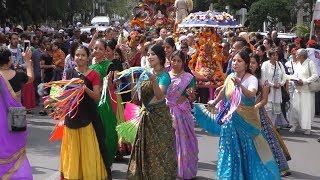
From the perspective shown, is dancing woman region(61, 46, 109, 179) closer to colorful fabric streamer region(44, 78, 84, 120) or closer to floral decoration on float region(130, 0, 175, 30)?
colorful fabric streamer region(44, 78, 84, 120)

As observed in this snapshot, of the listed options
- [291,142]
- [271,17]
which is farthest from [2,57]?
[271,17]

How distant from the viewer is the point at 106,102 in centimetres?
691

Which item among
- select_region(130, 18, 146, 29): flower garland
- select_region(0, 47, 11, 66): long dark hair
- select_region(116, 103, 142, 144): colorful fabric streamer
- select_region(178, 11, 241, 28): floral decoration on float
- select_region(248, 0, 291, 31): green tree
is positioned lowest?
select_region(116, 103, 142, 144): colorful fabric streamer

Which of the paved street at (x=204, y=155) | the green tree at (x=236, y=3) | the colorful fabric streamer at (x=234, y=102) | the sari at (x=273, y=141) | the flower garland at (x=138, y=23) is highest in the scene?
the green tree at (x=236, y=3)

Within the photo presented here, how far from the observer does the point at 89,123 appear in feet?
19.1

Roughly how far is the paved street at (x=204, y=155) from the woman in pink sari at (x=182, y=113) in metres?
0.43

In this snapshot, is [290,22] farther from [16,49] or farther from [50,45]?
[16,49]

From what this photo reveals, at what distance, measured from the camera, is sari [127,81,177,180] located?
5.88 metres

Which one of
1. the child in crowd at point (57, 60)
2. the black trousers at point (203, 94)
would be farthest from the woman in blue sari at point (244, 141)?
the child in crowd at point (57, 60)

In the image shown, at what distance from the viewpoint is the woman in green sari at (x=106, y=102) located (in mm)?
6766

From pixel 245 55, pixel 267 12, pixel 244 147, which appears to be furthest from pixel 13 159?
pixel 267 12

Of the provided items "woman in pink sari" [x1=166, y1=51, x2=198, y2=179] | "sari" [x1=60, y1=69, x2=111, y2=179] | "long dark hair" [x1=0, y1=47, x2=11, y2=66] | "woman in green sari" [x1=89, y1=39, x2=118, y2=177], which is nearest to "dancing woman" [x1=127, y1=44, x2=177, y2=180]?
"sari" [x1=60, y1=69, x2=111, y2=179]

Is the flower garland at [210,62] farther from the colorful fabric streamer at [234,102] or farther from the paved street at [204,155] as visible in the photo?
the colorful fabric streamer at [234,102]

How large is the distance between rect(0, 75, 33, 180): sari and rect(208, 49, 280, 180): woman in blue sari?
2038 millimetres
